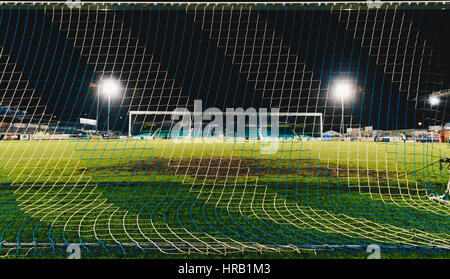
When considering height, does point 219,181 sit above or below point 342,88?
below

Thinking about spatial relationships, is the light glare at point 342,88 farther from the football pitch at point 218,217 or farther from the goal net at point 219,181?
the football pitch at point 218,217

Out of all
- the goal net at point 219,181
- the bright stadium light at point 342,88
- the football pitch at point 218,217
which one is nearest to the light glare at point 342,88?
the bright stadium light at point 342,88

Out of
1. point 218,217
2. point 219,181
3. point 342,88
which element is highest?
point 342,88

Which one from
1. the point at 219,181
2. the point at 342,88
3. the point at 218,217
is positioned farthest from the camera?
the point at 342,88

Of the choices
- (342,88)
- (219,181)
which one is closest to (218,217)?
(219,181)

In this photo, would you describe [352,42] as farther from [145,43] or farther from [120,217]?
[120,217]

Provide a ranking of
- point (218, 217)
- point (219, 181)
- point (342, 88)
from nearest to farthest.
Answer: point (218, 217), point (219, 181), point (342, 88)

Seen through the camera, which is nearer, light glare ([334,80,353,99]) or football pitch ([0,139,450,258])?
football pitch ([0,139,450,258])

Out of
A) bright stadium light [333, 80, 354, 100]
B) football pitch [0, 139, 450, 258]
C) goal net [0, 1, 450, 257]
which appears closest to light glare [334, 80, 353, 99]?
bright stadium light [333, 80, 354, 100]

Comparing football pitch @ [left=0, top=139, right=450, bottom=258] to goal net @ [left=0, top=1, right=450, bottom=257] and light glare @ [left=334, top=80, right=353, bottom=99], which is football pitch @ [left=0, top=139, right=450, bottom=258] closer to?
goal net @ [left=0, top=1, right=450, bottom=257]

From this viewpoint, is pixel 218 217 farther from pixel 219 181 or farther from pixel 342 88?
pixel 342 88

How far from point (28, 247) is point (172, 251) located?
131cm

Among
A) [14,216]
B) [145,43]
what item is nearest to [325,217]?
[14,216]
